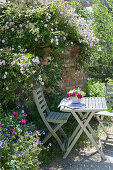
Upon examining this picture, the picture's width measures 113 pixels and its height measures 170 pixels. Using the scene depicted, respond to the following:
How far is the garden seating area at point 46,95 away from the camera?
12.3ft

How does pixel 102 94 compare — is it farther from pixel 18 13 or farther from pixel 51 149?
pixel 18 13

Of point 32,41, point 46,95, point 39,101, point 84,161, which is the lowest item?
point 84,161

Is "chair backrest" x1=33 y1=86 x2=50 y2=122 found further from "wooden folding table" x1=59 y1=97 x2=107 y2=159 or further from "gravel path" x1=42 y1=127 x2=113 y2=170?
"gravel path" x1=42 y1=127 x2=113 y2=170

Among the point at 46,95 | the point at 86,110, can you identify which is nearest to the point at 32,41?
the point at 46,95

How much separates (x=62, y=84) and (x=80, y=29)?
1.40 meters

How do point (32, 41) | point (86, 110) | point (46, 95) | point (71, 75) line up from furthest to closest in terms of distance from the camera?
1. point (71, 75)
2. point (46, 95)
3. point (32, 41)
4. point (86, 110)

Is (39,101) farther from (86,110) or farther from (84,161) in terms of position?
(84,161)

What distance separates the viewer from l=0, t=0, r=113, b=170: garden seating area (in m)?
3.76

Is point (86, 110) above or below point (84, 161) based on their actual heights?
above

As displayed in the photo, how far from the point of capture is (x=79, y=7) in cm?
932

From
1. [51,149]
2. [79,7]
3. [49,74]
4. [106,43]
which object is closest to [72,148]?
[51,149]

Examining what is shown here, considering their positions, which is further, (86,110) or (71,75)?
(71,75)

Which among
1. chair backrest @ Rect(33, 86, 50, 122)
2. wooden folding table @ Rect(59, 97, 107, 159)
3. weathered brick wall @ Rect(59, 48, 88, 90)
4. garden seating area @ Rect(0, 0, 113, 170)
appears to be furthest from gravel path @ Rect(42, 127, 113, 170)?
weathered brick wall @ Rect(59, 48, 88, 90)

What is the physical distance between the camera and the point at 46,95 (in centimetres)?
552
